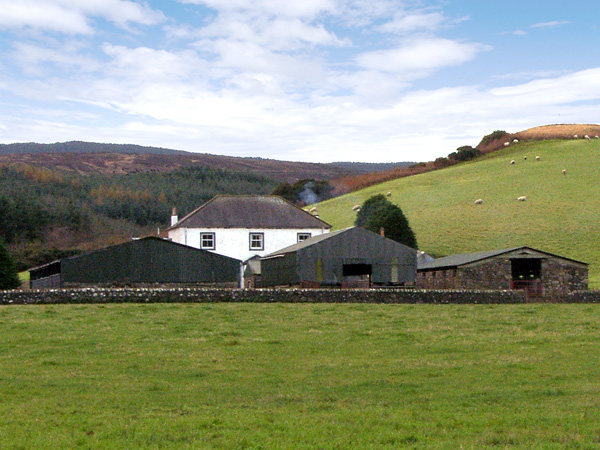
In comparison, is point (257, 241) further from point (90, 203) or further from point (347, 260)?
point (90, 203)

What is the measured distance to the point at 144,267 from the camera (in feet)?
160

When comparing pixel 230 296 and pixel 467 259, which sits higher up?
pixel 467 259

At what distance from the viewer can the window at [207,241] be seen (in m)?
65.0

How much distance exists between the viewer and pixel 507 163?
106438mm

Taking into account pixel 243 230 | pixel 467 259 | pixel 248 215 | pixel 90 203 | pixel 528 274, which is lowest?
→ pixel 528 274

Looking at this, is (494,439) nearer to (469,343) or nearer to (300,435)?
(300,435)

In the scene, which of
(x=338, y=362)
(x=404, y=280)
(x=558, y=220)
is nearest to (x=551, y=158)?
(x=558, y=220)

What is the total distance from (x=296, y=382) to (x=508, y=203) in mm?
73124

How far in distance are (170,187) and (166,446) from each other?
154 m

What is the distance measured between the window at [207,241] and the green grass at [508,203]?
60.2 ft

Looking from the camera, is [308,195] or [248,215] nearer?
[248,215]

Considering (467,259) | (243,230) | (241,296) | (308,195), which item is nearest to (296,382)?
(241,296)

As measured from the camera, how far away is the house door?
47.0m

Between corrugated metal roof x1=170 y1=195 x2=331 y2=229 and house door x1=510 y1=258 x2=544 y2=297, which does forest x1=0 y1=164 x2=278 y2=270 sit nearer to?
corrugated metal roof x1=170 y1=195 x2=331 y2=229
